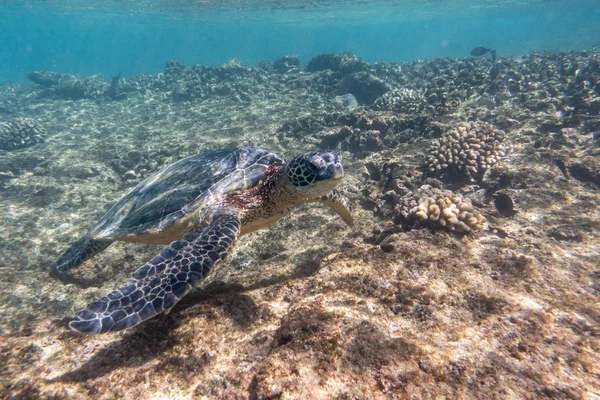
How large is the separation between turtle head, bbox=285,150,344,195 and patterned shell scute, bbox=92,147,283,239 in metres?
0.89

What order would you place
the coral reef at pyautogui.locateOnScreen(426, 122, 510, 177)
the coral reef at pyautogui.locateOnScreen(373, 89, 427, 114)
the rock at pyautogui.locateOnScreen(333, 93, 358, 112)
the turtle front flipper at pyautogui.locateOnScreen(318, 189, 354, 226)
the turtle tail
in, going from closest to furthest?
the turtle front flipper at pyautogui.locateOnScreen(318, 189, 354, 226) < the turtle tail < the coral reef at pyautogui.locateOnScreen(426, 122, 510, 177) < the coral reef at pyautogui.locateOnScreen(373, 89, 427, 114) < the rock at pyautogui.locateOnScreen(333, 93, 358, 112)

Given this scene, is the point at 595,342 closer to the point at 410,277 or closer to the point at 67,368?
the point at 410,277

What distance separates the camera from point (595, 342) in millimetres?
2121

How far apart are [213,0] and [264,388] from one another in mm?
49415

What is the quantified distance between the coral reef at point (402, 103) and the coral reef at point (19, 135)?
1692 centimetres

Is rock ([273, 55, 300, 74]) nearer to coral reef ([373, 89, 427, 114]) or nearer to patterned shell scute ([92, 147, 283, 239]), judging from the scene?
coral reef ([373, 89, 427, 114])

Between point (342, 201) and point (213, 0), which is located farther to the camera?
point (213, 0)

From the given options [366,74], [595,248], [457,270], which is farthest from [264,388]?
[366,74]

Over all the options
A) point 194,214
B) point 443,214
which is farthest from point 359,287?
point 194,214

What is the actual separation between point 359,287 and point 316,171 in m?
1.43

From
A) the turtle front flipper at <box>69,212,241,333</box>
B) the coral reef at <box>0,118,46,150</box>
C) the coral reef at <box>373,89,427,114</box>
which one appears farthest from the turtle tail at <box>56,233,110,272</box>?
the coral reef at <box>0,118,46,150</box>

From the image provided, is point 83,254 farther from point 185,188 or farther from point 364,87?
point 364,87

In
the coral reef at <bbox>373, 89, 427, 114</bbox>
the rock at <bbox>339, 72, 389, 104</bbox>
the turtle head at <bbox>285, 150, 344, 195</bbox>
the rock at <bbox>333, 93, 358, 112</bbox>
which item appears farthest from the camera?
the rock at <bbox>339, 72, 389, 104</bbox>

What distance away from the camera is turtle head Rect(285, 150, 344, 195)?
3340 millimetres
